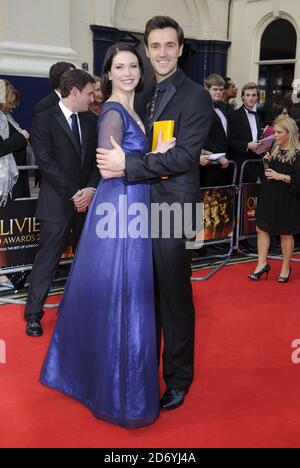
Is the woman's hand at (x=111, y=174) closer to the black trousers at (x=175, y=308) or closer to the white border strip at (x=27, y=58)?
the black trousers at (x=175, y=308)

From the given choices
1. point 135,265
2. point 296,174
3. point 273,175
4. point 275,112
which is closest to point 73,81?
point 135,265

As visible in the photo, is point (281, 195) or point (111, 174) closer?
point (111, 174)

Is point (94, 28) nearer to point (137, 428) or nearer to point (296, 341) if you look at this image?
point (296, 341)

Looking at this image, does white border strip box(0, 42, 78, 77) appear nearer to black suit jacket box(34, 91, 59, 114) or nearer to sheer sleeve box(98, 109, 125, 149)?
black suit jacket box(34, 91, 59, 114)

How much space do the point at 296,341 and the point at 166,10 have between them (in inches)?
416

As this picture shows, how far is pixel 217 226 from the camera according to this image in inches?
232

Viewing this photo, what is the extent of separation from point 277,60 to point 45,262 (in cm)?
1109

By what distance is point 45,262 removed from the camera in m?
3.89

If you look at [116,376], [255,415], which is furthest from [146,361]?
[255,415]

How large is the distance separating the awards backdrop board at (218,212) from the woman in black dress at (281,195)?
0.53 metres

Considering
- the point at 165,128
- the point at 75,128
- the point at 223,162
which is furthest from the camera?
the point at 223,162

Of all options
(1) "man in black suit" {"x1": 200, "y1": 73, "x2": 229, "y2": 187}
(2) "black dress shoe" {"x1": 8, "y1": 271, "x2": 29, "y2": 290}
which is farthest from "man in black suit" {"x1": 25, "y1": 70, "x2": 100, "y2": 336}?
(1) "man in black suit" {"x1": 200, "y1": 73, "x2": 229, "y2": 187}

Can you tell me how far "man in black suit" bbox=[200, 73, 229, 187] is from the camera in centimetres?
602

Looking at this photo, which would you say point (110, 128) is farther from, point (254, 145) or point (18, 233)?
point (254, 145)
